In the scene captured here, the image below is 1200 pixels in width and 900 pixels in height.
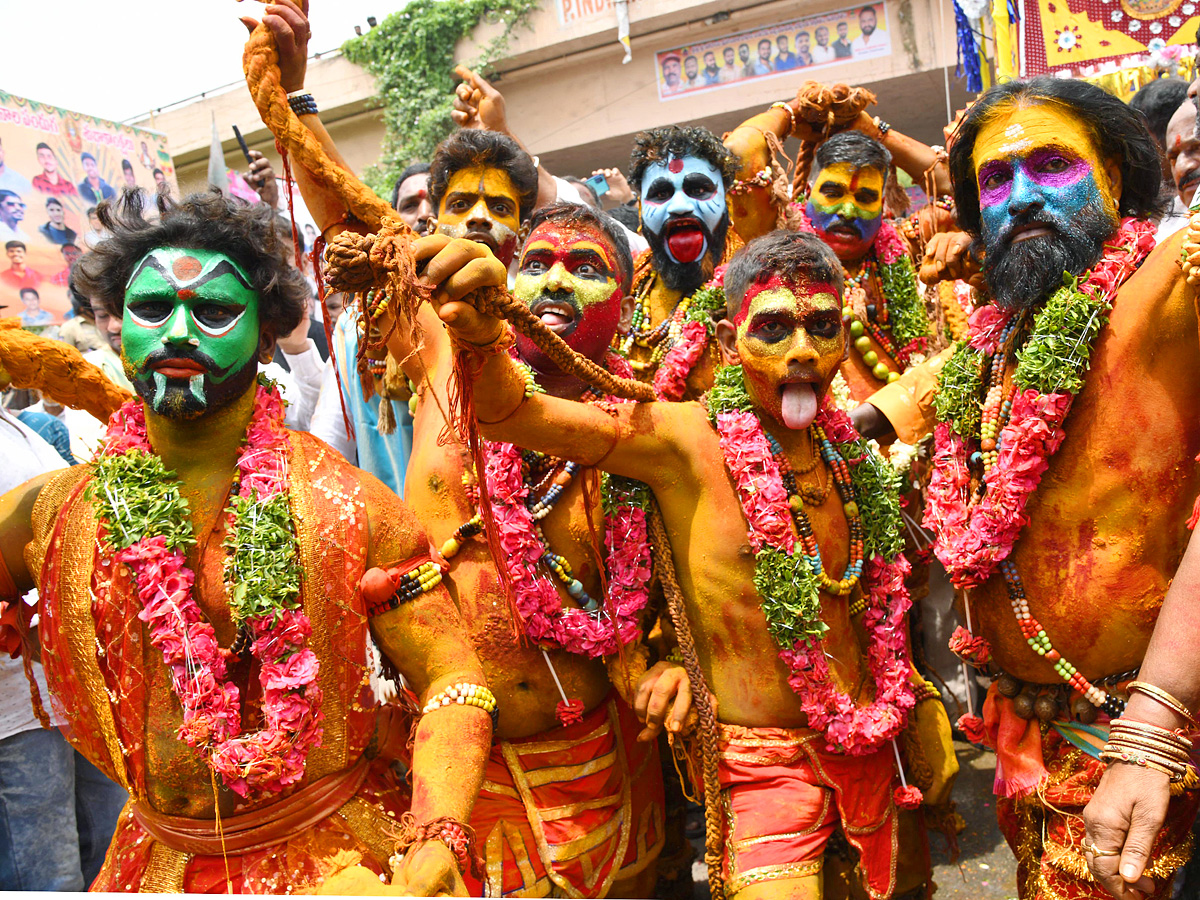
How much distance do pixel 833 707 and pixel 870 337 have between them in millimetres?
Answer: 2031

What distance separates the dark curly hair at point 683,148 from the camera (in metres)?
3.97

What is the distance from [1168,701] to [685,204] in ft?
8.47

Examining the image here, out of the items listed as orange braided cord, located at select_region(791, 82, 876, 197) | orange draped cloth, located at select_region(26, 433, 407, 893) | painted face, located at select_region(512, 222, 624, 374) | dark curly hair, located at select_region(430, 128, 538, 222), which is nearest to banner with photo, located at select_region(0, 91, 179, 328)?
dark curly hair, located at select_region(430, 128, 538, 222)

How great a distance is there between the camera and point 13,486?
3514 mm

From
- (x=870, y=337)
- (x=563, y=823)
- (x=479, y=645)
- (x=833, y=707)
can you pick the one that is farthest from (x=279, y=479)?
(x=870, y=337)

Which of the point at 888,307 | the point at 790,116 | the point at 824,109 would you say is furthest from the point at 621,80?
the point at 888,307

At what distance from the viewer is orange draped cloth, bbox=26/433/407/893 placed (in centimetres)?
220

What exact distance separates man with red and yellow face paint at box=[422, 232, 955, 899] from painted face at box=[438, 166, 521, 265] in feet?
3.66

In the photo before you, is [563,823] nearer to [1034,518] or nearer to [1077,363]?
[1034,518]

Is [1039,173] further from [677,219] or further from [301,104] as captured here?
[301,104]

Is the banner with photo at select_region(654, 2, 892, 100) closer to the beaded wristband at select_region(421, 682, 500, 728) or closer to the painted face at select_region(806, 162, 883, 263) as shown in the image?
the painted face at select_region(806, 162, 883, 263)

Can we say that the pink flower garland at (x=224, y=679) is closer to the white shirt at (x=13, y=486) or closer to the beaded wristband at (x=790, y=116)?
the white shirt at (x=13, y=486)

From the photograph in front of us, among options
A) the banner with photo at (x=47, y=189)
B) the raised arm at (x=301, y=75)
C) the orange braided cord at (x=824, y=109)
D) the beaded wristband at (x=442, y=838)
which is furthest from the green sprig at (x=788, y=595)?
the banner with photo at (x=47, y=189)

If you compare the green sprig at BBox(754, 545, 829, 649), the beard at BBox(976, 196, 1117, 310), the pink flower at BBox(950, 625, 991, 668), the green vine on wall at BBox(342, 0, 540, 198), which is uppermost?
the green vine on wall at BBox(342, 0, 540, 198)
